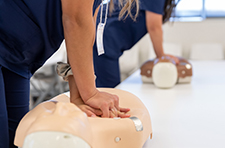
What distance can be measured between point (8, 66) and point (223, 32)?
3.03 meters

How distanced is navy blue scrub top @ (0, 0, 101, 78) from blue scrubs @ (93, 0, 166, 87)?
2.46ft

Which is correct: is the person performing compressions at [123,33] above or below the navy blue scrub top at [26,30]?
below

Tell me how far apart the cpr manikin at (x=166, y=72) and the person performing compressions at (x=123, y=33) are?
4.2 inches

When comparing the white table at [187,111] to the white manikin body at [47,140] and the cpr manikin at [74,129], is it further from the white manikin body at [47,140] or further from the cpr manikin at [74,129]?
the white manikin body at [47,140]

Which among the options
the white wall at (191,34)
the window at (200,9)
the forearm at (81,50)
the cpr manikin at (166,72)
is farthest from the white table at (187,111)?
the window at (200,9)

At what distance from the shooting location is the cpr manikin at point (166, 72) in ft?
4.87

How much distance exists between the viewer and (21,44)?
72 centimetres

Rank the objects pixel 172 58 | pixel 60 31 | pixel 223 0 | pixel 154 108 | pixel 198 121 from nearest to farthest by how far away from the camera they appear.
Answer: pixel 60 31 < pixel 198 121 < pixel 154 108 < pixel 172 58 < pixel 223 0

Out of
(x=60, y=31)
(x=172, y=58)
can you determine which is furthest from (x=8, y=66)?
(x=172, y=58)

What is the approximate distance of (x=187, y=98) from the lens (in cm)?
130

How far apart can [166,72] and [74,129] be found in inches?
41.6

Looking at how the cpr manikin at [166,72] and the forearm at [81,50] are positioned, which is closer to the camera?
the forearm at [81,50]

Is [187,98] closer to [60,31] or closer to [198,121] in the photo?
[198,121]

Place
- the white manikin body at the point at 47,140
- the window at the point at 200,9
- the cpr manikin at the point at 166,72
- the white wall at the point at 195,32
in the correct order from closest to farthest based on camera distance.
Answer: the white manikin body at the point at 47,140 → the cpr manikin at the point at 166,72 → the white wall at the point at 195,32 → the window at the point at 200,9
